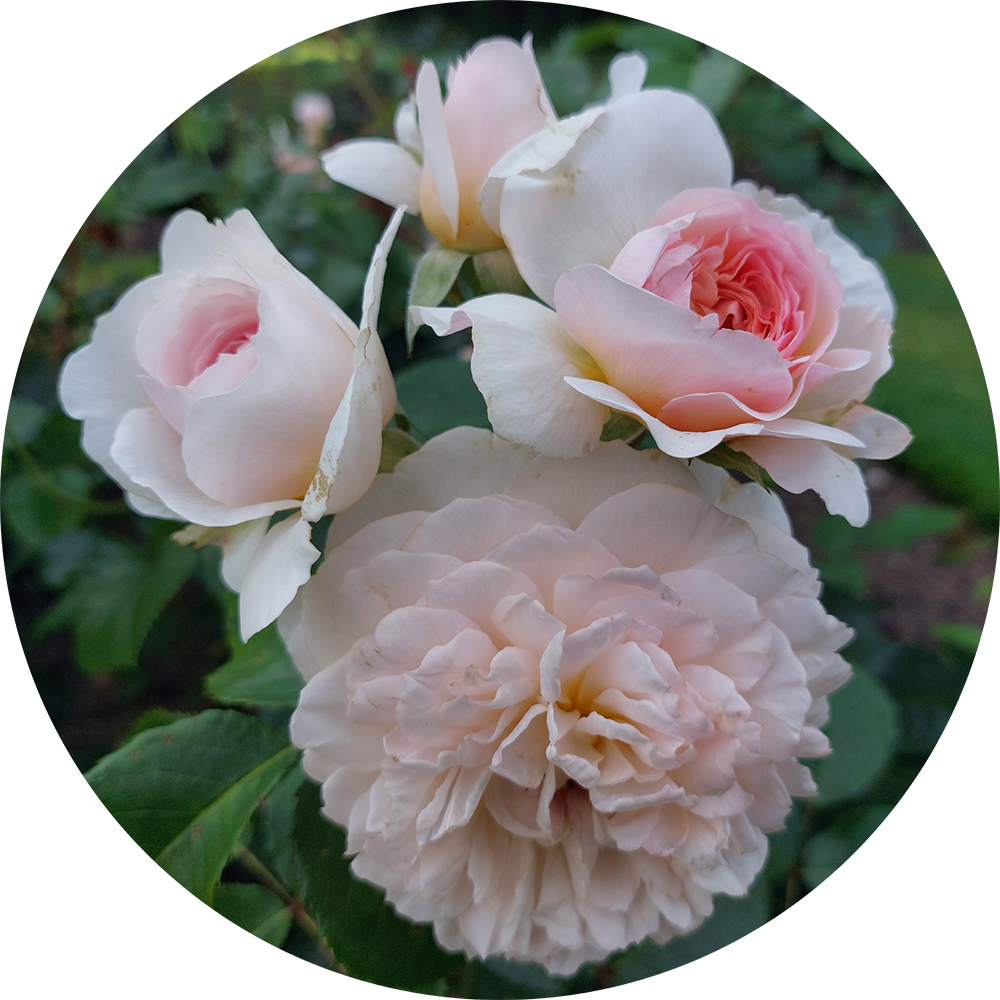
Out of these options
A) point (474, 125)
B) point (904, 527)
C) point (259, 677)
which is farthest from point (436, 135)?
point (904, 527)

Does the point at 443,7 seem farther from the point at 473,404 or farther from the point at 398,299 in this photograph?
the point at 473,404

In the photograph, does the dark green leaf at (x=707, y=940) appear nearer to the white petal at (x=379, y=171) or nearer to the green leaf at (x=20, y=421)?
the white petal at (x=379, y=171)

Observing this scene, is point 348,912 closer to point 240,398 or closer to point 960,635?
point 240,398

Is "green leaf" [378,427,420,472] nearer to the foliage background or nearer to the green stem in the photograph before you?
the foliage background

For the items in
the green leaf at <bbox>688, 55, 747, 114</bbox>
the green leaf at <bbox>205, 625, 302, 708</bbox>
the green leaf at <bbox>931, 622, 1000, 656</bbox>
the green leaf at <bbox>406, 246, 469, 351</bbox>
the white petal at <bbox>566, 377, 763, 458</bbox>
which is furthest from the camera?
the green leaf at <bbox>931, 622, 1000, 656</bbox>

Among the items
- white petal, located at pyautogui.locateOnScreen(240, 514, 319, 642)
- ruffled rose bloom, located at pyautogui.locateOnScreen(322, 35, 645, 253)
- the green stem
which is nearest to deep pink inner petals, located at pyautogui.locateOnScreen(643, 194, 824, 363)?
ruffled rose bloom, located at pyautogui.locateOnScreen(322, 35, 645, 253)

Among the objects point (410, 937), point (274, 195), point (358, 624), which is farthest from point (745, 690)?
point (274, 195)

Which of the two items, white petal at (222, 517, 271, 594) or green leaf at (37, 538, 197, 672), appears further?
green leaf at (37, 538, 197, 672)
